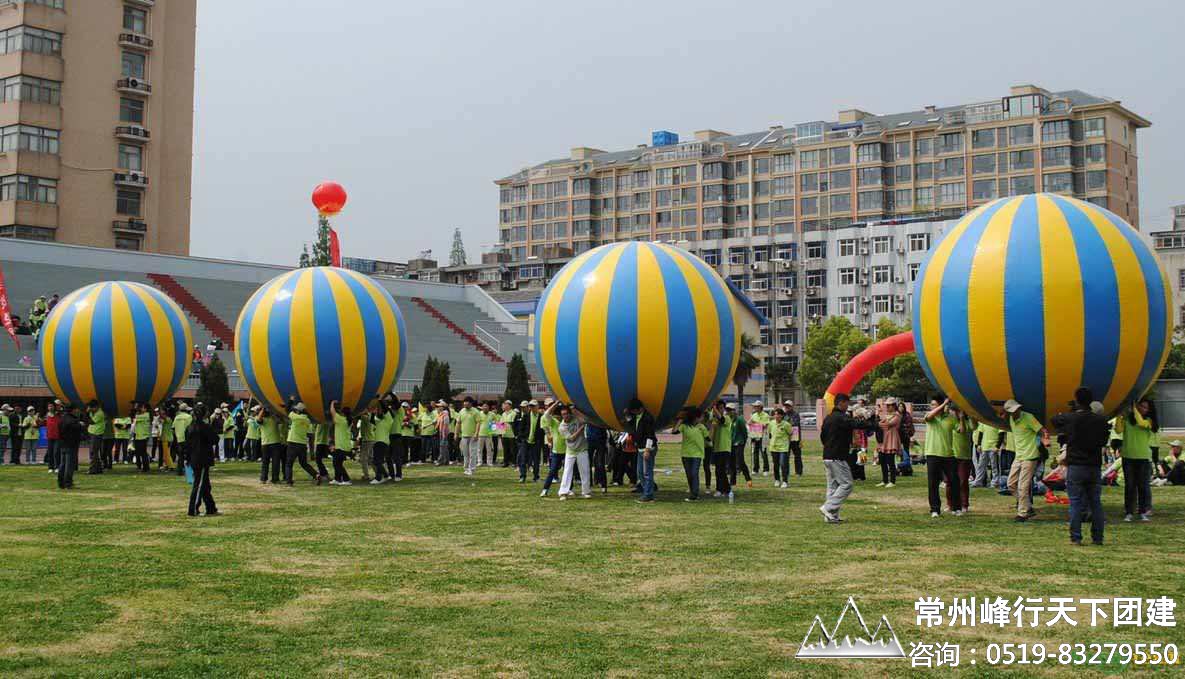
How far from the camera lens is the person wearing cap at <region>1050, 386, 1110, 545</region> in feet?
36.5

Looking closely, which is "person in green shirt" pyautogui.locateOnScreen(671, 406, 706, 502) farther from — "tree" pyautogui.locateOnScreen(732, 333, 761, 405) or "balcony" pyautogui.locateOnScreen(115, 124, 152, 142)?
"balcony" pyautogui.locateOnScreen(115, 124, 152, 142)

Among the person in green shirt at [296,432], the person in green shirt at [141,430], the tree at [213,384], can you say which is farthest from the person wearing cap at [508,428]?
the tree at [213,384]

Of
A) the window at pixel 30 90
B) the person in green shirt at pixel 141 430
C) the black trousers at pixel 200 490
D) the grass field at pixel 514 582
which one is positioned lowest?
the grass field at pixel 514 582

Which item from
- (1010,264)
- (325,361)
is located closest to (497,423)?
(325,361)

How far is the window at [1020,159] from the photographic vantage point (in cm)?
8556

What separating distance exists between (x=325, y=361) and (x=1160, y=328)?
482 inches

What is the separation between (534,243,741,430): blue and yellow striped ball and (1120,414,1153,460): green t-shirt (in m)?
5.23

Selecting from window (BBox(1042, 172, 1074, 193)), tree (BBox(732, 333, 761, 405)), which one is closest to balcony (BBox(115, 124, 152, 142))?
tree (BBox(732, 333, 761, 405))

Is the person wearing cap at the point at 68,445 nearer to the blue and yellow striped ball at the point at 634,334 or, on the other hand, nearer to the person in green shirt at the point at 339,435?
the person in green shirt at the point at 339,435

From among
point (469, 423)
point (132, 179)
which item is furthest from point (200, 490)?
point (132, 179)

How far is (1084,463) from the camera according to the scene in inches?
441

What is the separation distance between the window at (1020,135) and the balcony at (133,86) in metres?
62.3

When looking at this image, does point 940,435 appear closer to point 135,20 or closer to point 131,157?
point 131,157

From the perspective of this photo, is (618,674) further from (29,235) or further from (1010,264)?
(29,235)
